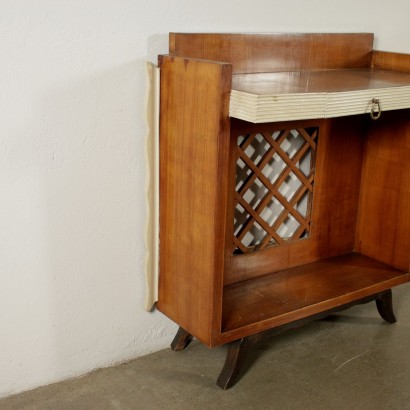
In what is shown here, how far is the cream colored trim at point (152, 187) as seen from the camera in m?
1.30

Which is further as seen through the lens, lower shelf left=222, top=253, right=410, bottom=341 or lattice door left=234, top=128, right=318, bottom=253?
lattice door left=234, top=128, right=318, bottom=253

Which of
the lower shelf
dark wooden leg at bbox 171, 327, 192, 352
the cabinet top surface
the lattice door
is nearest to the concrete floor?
dark wooden leg at bbox 171, 327, 192, 352

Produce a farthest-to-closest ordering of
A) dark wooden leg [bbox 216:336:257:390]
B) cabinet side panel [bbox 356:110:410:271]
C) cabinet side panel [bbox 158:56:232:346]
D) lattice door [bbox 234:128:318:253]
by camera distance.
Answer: cabinet side panel [bbox 356:110:410:271]
lattice door [bbox 234:128:318:253]
dark wooden leg [bbox 216:336:257:390]
cabinet side panel [bbox 158:56:232:346]

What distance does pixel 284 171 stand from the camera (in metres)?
1.54

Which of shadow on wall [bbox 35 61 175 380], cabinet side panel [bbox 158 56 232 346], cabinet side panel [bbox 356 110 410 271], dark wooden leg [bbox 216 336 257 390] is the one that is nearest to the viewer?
cabinet side panel [bbox 158 56 232 346]

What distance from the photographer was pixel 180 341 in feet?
5.04

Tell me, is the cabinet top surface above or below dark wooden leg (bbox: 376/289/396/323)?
above

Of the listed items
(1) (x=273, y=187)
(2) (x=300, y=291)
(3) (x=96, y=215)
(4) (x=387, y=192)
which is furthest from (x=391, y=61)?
(3) (x=96, y=215)

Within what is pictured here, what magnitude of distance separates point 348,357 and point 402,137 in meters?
0.58

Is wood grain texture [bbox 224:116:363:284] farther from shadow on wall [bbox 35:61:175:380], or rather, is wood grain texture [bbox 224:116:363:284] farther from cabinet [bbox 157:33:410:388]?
shadow on wall [bbox 35:61:175:380]

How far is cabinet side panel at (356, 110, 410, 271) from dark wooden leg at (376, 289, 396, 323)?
88 millimetres

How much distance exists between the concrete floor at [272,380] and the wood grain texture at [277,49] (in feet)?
2.29

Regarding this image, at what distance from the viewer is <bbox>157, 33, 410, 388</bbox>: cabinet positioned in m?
1.20

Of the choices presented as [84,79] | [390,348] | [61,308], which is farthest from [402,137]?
[61,308]
